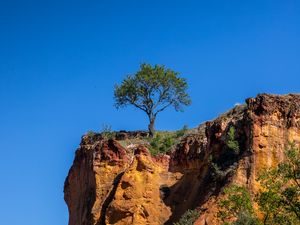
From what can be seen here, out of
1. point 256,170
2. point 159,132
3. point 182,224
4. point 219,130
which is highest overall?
point 159,132

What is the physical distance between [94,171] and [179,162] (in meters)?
6.65

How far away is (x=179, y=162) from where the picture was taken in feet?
173

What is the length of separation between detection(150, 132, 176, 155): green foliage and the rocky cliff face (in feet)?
7.45

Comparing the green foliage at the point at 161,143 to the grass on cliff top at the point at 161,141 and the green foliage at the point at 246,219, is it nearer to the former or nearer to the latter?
the grass on cliff top at the point at 161,141

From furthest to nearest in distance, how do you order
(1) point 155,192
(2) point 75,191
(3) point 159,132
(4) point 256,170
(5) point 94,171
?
A: (3) point 159,132
(2) point 75,191
(5) point 94,171
(1) point 155,192
(4) point 256,170

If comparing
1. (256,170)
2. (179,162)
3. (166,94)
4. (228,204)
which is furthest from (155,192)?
(166,94)

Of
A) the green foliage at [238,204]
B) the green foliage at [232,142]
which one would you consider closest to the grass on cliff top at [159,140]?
the green foliage at [232,142]

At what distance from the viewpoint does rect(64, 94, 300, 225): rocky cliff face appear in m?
43.8

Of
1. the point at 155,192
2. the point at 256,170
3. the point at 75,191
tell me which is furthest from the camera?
the point at 75,191

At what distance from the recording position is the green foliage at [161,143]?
5753 centimetres

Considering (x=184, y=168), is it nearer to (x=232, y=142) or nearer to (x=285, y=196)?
(x=232, y=142)

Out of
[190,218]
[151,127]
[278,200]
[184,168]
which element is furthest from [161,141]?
[278,200]

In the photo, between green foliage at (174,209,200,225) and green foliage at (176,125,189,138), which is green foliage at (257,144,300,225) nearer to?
green foliage at (174,209,200,225)

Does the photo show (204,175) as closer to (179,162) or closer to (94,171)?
(179,162)
